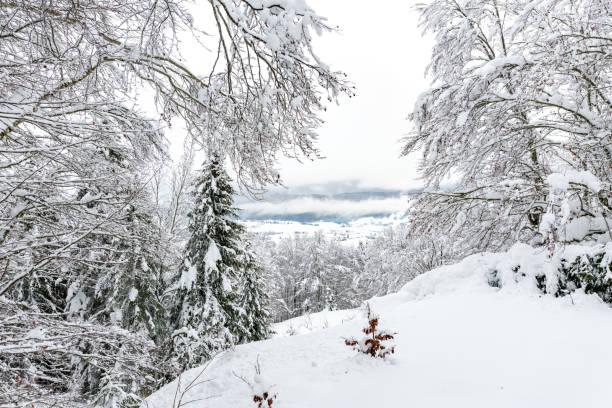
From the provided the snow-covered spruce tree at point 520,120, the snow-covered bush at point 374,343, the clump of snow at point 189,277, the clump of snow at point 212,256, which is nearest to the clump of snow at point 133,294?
the clump of snow at point 189,277

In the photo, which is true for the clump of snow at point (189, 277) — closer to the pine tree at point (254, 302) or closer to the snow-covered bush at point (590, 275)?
the pine tree at point (254, 302)

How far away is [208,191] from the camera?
11203 mm

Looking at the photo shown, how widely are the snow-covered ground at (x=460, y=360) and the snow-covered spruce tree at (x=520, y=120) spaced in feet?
4.14

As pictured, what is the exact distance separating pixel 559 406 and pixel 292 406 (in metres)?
2.62

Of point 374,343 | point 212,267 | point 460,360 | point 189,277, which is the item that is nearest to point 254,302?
point 189,277

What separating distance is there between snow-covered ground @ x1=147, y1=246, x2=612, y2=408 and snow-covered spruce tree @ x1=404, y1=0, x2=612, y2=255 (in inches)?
49.7

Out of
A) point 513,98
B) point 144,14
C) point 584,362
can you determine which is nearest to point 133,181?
point 144,14

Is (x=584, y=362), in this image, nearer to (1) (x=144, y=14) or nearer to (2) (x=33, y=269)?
(2) (x=33, y=269)

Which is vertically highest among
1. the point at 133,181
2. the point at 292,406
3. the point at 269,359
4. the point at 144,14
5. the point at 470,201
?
the point at 144,14

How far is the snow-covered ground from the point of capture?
3.22 metres

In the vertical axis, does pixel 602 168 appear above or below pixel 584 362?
above

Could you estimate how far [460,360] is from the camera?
154 inches

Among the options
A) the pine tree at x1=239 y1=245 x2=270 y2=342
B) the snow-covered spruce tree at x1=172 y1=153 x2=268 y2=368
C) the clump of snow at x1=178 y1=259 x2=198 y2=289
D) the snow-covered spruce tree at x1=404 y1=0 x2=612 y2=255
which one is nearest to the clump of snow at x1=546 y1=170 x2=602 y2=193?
the snow-covered spruce tree at x1=404 y1=0 x2=612 y2=255

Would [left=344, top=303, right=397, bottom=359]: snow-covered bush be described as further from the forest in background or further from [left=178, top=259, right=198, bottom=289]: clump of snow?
[left=178, top=259, right=198, bottom=289]: clump of snow
